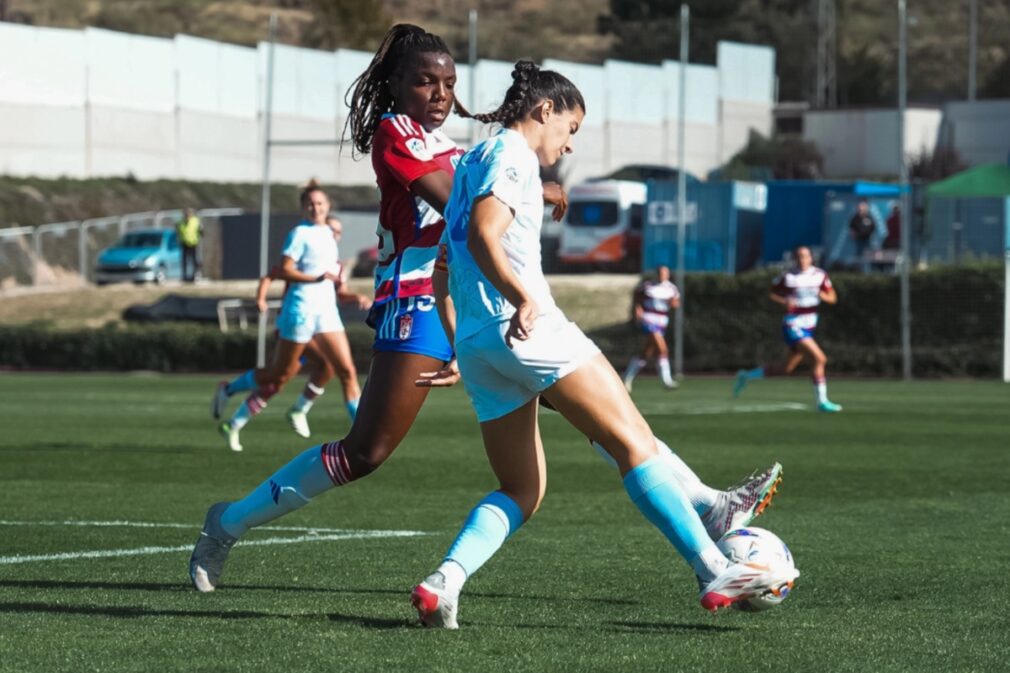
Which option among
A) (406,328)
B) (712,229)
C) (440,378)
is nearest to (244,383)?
(406,328)

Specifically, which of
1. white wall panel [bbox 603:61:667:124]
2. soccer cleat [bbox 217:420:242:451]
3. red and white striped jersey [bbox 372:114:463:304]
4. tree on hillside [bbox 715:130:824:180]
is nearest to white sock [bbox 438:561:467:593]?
red and white striped jersey [bbox 372:114:463:304]

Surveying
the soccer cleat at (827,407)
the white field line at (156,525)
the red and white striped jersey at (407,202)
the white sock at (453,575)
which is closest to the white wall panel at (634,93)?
the soccer cleat at (827,407)

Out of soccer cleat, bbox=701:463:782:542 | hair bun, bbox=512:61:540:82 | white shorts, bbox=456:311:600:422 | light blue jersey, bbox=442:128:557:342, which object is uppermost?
hair bun, bbox=512:61:540:82

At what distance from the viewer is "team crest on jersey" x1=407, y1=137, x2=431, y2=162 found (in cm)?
688

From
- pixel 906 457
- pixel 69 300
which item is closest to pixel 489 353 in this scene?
pixel 906 457

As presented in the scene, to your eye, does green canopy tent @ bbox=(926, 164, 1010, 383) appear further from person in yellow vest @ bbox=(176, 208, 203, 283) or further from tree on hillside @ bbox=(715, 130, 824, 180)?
tree on hillside @ bbox=(715, 130, 824, 180)

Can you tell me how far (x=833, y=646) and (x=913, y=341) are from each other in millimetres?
27279

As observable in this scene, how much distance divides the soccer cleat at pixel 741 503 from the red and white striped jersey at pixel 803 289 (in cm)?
1749

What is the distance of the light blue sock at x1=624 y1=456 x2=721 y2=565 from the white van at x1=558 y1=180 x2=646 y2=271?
134ft

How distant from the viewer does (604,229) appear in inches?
1877

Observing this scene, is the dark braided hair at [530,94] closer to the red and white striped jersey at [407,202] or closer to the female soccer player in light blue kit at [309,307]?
the red and white striped jersey at [407,202]

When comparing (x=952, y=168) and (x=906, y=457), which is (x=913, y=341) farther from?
(x=952, y=168)

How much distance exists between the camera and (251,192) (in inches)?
2336

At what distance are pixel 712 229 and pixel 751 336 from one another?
9108 mm
